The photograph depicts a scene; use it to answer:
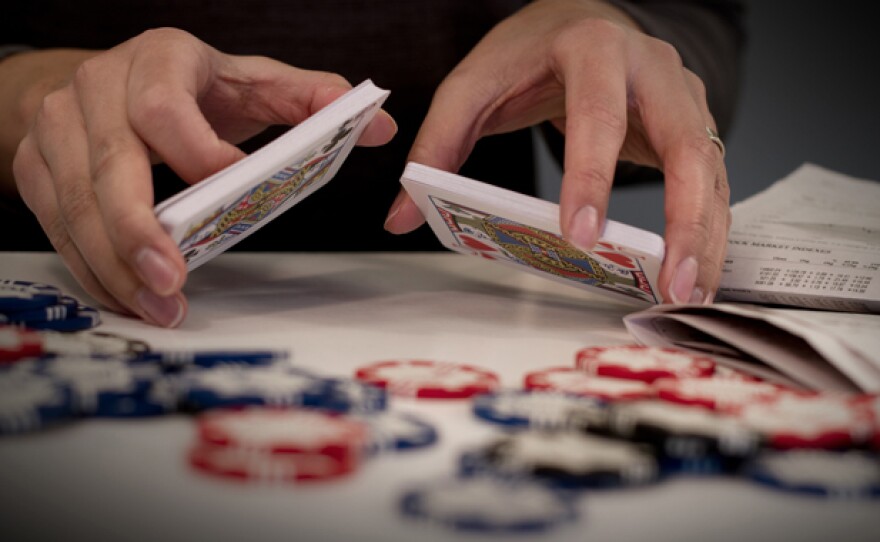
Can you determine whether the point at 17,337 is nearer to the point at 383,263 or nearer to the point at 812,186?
the point at 383,263

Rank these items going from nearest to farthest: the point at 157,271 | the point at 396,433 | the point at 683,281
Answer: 1. the point at 396,433
2. the point at 157,271
3. the point at 683,281

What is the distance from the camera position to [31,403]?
0.59 metres

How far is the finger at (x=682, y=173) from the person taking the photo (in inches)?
37.8

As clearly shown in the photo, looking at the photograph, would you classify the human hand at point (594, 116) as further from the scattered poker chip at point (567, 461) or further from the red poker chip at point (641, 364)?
the scattered poker chip at point (567, 461)

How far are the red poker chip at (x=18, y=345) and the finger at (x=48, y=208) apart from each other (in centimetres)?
23

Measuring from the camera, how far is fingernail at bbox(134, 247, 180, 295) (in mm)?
838

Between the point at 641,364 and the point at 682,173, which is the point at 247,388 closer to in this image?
the point at 641,364

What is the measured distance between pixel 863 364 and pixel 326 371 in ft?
1.43

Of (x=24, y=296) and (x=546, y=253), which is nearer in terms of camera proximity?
A: (x=24, y=296)

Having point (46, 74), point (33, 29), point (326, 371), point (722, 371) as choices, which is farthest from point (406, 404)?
point (33, 29)

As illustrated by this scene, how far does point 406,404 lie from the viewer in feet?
2.22

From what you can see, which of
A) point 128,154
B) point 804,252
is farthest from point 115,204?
point 804,252

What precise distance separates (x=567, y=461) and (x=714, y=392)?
0.20 meters

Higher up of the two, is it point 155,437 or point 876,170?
point 876,170
